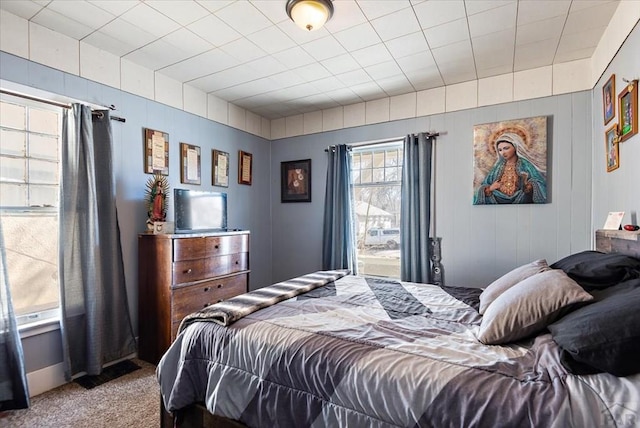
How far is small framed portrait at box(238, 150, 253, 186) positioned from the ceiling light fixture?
83.5 inches

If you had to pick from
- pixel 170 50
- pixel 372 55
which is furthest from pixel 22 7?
pixel 372 55

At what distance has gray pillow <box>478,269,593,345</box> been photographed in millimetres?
1236

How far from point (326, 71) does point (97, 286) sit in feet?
8.68

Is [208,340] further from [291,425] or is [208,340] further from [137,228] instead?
[137,228]

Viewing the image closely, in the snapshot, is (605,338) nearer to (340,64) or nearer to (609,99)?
(609,99)

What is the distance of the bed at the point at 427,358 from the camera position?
926mm

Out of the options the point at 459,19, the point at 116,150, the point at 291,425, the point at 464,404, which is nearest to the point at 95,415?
the point at 291,425

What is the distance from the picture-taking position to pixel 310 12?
6.43 feet

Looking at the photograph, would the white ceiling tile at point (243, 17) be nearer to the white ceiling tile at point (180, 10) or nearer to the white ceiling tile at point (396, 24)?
the white ceiling tile at point (180, 10)

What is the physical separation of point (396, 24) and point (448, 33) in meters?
0.42

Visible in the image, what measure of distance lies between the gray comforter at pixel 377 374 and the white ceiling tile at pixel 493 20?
190 centimetres

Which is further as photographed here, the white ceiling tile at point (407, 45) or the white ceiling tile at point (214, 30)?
the white ceiling tile at point (407, 45)

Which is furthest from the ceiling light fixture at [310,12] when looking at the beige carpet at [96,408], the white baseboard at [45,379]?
the white baseboard at [45,379]

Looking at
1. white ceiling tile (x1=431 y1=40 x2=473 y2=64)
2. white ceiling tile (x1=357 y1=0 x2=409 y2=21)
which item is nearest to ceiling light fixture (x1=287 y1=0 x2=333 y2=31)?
white ceiling tile (x1=357 y1=0 x2=409 y2=21)
